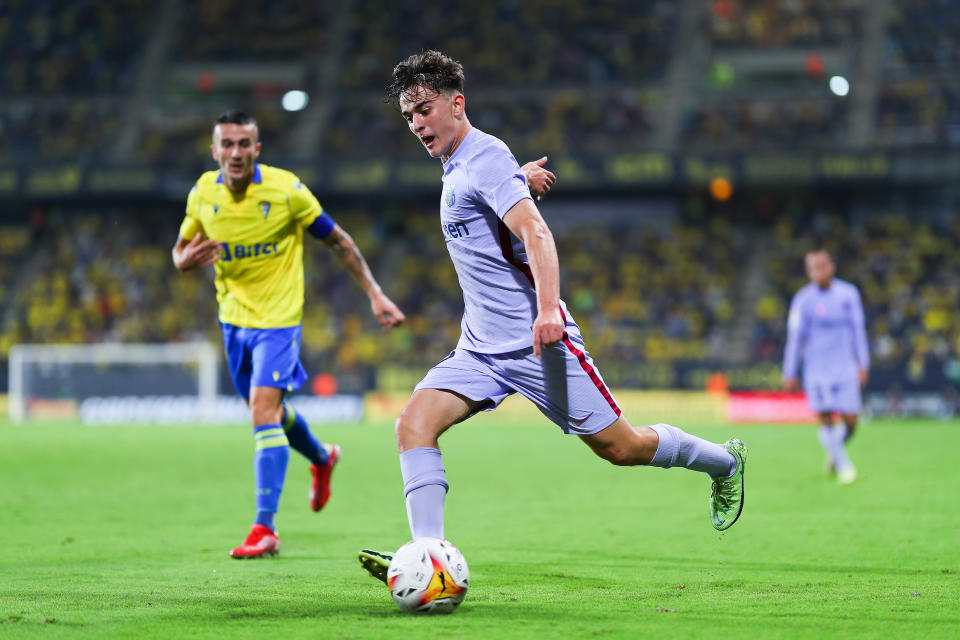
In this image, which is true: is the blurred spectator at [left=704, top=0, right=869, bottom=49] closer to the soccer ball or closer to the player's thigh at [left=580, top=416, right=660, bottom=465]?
the player's thigh at [left=580, top=416, right=660, bottom=465]

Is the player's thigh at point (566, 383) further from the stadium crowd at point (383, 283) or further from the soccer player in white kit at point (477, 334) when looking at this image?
the stadium crowd at point (383, 283)

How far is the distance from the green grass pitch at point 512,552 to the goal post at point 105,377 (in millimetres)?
10836

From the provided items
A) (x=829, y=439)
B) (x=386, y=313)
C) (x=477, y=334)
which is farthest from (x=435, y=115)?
(x=829, y=439)

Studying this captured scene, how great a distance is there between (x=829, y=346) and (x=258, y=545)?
7.34 meters

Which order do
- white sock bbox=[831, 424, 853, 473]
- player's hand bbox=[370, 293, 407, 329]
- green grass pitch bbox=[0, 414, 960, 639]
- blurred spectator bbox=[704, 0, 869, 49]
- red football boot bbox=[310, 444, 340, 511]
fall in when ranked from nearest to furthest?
green grass pitch bbox=[0, 414, 960, 639] → player's hand bbox=[370, 293, 407, 329] → red football boot bbox=[310, 444, 340, 511] → white sock bbox=[831, 424, 853, 473] → blurred spectator bbox=[704, 0, 869, 49]

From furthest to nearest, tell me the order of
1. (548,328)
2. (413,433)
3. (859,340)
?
1. (859,340)
2. (413,433)
3. (548,328)

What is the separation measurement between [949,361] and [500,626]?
2123 centimetres

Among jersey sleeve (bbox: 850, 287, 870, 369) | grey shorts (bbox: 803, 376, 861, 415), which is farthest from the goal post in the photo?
jersey sleeve (bbox: 850, 287, 870, 369)

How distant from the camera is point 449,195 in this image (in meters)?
5.02

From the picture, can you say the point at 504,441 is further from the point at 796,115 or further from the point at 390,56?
the point at 390,56

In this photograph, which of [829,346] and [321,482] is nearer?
[321,482]

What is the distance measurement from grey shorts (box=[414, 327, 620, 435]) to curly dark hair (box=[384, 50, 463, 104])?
117cm

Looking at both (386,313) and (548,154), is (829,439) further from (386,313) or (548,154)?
(548,154)

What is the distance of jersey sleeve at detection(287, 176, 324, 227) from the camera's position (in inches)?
286
